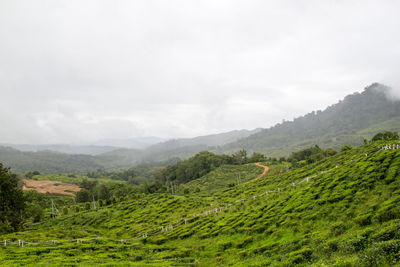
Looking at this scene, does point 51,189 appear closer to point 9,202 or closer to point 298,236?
point 9,202

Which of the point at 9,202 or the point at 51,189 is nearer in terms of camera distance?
the point at 9,202

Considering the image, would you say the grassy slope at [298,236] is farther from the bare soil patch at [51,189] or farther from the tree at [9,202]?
the bare soil patch at [51,189]

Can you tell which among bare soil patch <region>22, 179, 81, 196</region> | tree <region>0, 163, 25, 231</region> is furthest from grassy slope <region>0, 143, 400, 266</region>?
bare soil patch <region>22, 179, 81, 196</region>

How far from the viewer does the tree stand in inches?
1790

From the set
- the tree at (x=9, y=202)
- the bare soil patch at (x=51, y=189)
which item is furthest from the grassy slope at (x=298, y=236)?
the bare soil patch at (x=51, y=189)

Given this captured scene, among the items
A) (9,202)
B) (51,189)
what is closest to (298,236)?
(9,202)

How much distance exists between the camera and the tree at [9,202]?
149 feet

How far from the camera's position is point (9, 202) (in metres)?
46.8

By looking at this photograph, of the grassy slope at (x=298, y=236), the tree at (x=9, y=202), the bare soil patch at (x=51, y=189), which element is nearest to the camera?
the grassy slope at (x=298, y=236)

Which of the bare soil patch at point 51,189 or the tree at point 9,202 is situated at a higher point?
the tree at point 9,202

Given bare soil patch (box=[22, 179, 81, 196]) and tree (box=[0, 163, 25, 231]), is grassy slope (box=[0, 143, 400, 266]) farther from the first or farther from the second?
bare soil patch (box=[22, 179, 81, 196])

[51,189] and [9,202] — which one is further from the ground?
[9,202]

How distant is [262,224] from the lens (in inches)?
1031

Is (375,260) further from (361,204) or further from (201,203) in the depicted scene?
(201,203)
